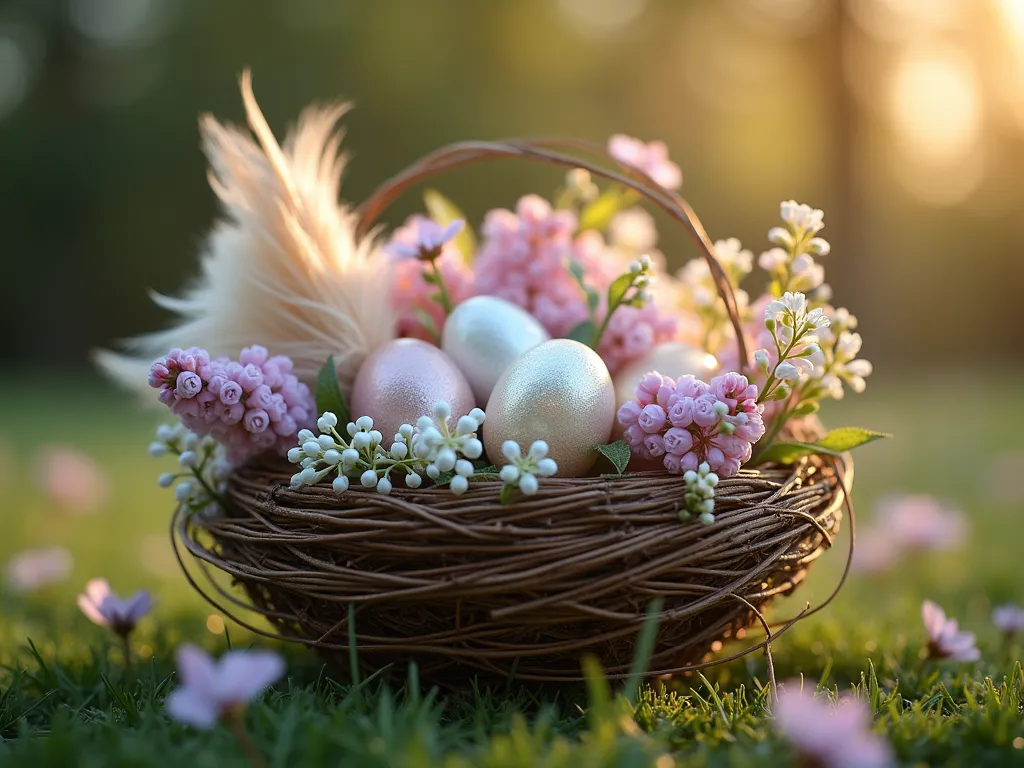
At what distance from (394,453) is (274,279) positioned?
20.1 inches

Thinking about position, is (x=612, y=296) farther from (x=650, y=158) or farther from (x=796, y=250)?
(x=650, y=158)

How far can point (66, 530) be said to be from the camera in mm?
3307

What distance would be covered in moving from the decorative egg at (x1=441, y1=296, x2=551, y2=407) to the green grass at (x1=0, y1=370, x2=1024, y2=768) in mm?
508

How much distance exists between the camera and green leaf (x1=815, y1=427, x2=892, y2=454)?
1.42 m

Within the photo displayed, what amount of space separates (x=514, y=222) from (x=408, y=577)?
35.7 inches

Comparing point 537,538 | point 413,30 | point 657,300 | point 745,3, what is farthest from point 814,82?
point 537,538

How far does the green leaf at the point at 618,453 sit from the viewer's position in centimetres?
127

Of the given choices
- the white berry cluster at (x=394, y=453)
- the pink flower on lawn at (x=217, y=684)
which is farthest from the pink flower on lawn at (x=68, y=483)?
the pink flower on lawn at (x=217, y=684)

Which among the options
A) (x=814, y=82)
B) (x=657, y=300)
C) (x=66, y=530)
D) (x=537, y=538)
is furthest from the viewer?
(x=814, y=82)

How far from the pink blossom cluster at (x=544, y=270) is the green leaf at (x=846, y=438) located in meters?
0.42

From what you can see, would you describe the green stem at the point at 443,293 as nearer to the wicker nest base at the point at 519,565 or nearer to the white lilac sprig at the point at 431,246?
the white lilac sprig at the point at 431,246

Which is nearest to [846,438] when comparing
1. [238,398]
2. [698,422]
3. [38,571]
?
[698,422]

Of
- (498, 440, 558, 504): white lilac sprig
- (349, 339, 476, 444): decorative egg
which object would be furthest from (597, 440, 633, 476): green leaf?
(349, 339, 476, 444): decorative egg

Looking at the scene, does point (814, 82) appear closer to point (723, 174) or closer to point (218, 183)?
point (723, 174)
